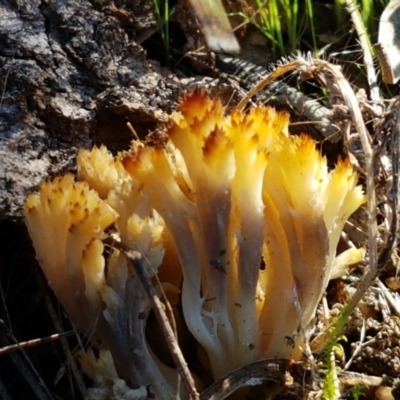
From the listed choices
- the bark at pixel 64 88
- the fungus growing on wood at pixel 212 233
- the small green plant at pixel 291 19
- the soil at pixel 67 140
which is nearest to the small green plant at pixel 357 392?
the soil at pixel 67 140

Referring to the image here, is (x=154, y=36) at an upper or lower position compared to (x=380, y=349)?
→ upper

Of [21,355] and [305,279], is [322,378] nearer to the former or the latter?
[305,279]

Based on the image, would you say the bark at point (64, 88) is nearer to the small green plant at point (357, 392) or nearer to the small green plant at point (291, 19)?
the small green plant at point (291, 19)

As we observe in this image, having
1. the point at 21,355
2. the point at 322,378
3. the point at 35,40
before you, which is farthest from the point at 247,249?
the point at 35,40

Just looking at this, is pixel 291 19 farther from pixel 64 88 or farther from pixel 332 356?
pixel 332 356

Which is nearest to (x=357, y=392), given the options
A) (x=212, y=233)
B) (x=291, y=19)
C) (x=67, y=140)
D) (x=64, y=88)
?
(x=212, y=233)
